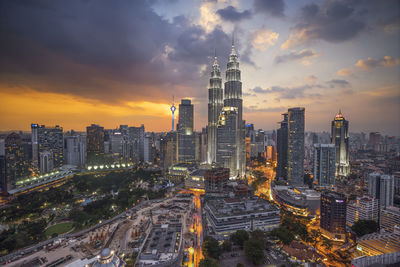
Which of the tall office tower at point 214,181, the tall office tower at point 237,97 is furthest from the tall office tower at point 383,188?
the tall office tower at point 237,97

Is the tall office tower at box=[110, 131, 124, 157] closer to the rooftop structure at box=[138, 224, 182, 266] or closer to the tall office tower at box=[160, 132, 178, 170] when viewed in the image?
the tall office tower at box=[160, 132, 178, 170]

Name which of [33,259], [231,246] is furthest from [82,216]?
[231,246]

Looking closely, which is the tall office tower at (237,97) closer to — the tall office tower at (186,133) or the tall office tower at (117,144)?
the tall office tower at (186,133)

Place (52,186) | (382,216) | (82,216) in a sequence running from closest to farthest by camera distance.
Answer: (382,216), (82,216), (52,186)

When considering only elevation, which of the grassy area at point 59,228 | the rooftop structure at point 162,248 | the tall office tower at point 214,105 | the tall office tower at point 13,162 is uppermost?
the tall office tower at point 214,105

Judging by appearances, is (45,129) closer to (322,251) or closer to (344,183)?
(322,251)

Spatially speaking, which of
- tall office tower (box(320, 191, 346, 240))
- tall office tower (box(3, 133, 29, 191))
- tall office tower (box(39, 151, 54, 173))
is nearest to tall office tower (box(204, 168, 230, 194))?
tall office tower (box(320, 191, 346, 240))
